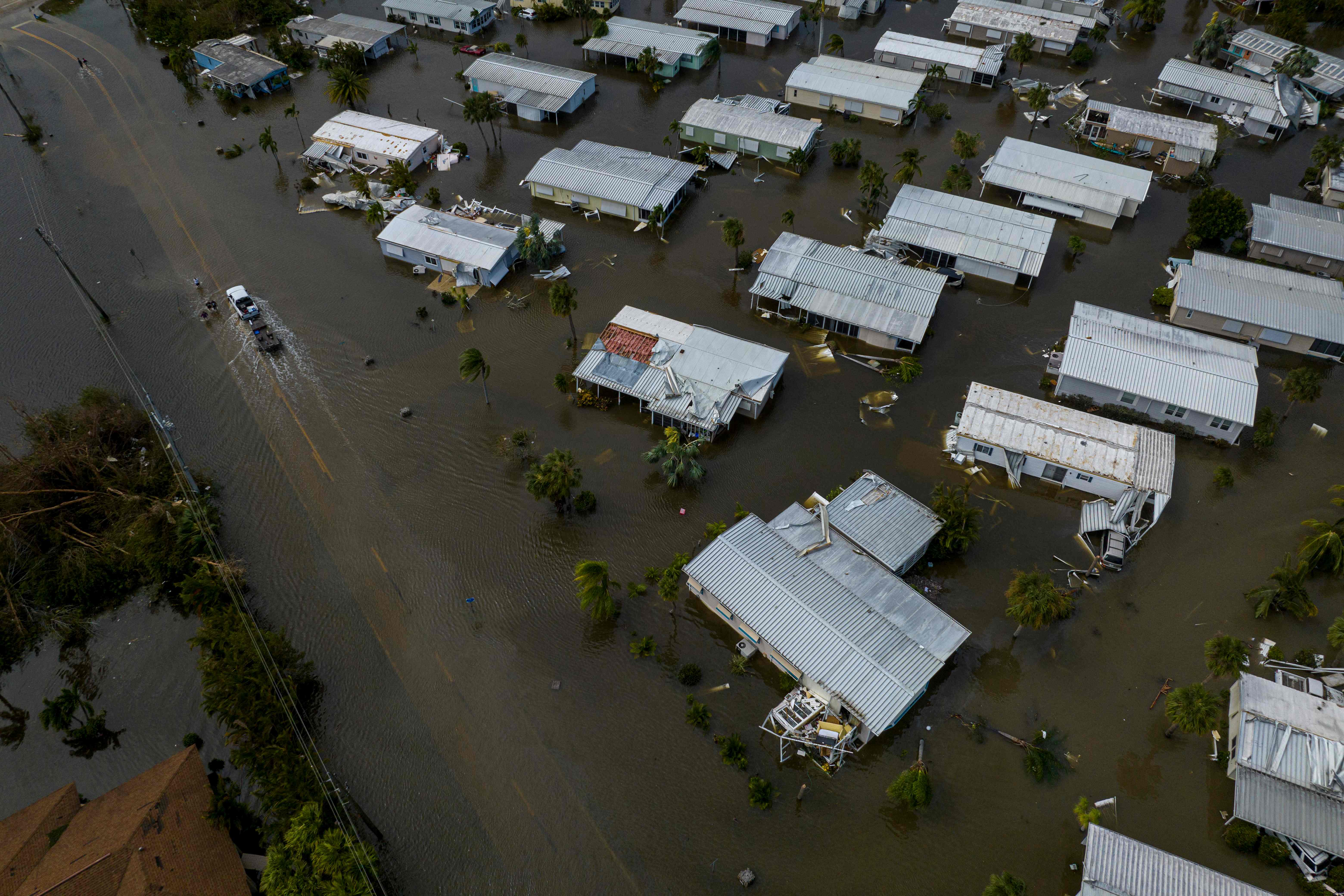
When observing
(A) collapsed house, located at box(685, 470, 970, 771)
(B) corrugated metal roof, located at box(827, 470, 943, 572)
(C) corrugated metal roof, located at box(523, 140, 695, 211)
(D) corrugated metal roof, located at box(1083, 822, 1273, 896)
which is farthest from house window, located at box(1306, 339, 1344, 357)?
(C) corrugated metal roof, located at box(523, 140, 695, 211)

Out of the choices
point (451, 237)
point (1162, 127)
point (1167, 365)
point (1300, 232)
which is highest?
point (1162, 127)

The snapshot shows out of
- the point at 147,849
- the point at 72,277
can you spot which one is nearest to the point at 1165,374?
the point at 147,849

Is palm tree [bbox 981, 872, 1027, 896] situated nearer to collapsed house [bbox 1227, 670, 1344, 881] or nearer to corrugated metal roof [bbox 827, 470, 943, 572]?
collapsed house [bbox 1227, 670, 1344, 881]

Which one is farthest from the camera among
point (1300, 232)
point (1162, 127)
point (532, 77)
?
point (532, 77)

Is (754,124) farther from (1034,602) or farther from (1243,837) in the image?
(1243,837)

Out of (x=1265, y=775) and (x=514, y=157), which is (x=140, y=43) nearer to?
(x=514, y=157)

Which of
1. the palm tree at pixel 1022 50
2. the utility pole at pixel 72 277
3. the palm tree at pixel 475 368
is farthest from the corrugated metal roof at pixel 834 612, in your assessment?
the palm tree at pixel 1022 50

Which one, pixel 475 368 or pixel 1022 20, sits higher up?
pixel 1022 20

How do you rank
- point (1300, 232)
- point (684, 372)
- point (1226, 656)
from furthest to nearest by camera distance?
point (1300, 232)
point (684, 372)
point (1226, 656)
